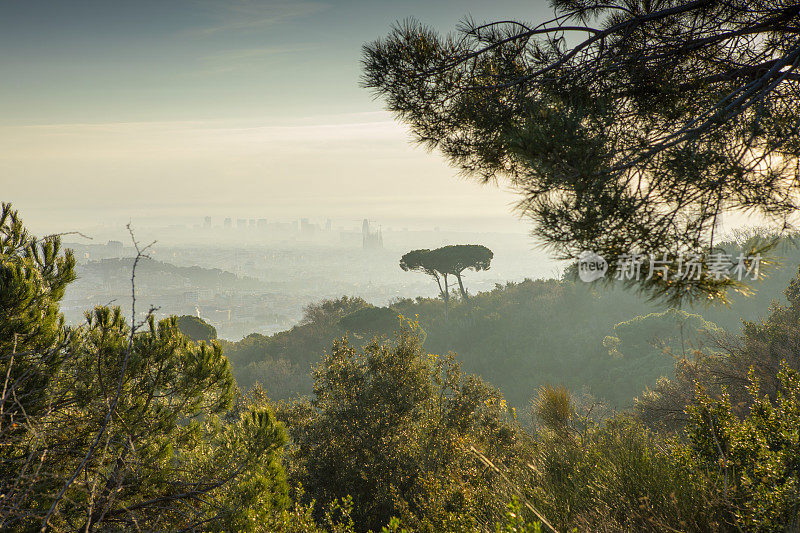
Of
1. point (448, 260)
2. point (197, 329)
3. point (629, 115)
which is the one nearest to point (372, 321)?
point (448, 260)

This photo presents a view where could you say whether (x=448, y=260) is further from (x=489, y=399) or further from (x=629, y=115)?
(x=629, y=115)

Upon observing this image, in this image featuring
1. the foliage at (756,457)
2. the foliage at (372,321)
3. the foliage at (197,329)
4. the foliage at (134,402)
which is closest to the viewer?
the foliage at (756,457)

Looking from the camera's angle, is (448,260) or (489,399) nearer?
(489,399)

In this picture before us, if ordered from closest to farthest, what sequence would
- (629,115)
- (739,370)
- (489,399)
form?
(629,115)
(489,399)
(739,370)

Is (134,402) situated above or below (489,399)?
above

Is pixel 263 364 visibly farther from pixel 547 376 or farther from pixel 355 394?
pixel 355 394

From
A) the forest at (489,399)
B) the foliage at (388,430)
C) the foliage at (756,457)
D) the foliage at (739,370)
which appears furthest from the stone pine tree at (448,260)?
the foliage at (756,457)

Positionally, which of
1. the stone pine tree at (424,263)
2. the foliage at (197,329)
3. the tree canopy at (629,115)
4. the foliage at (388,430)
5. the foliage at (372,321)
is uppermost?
the tree canopy at (629,115)

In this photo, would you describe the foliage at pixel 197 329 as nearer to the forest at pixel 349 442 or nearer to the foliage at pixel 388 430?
the forest at pixel 349 442
